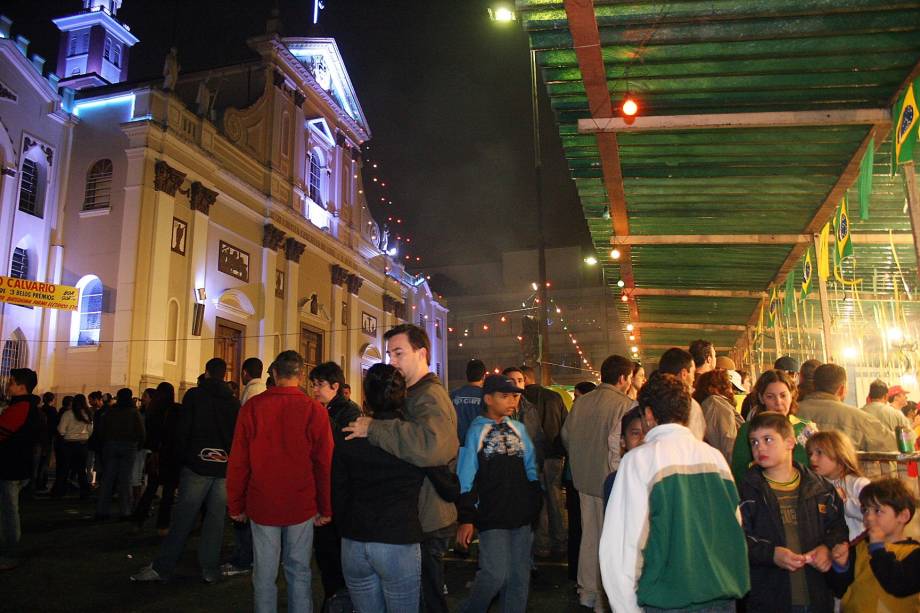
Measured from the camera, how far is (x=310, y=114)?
91.3 feet

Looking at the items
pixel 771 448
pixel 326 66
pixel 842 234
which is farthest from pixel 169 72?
pixel 771 448

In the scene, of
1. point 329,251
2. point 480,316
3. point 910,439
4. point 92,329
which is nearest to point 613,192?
point 910,439

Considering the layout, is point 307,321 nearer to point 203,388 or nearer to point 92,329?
point 92,329

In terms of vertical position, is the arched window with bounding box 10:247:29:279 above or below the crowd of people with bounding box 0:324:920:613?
above

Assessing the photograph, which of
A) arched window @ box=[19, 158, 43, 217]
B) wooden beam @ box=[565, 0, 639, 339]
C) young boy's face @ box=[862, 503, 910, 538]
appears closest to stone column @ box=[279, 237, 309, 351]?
arched window @ box=[19, 158, 43, 217]

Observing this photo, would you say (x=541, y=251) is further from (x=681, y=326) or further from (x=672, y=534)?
(x=672, y=534)

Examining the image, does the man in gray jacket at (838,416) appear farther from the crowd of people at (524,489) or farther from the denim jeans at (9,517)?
the denim jeans at (9,517)

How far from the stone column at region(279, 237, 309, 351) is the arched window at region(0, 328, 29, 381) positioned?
27.4 ft

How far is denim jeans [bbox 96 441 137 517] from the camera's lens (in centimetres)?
938

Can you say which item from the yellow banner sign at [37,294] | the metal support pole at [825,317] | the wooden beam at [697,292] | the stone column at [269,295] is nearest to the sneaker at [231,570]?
the metal support pole at [825,317]

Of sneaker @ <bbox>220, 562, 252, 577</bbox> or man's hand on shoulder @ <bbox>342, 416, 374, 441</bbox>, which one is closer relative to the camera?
man's hand on shoulder @ <bbox>342, 416, 374, 441</bbox>

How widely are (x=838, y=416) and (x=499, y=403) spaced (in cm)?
258

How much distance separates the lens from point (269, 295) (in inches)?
922

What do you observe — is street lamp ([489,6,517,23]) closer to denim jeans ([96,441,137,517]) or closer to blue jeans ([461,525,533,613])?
blue jeans ([461,525,533,613])
